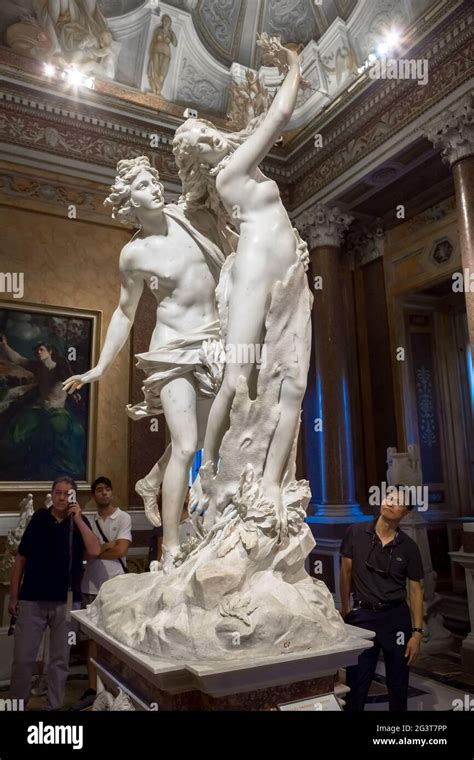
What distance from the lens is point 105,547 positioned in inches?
201

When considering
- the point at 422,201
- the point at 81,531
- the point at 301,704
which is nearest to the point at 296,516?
the point at 301,704

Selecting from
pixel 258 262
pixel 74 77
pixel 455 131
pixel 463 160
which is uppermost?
pixel 74 77

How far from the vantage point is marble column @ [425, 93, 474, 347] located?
605 cm

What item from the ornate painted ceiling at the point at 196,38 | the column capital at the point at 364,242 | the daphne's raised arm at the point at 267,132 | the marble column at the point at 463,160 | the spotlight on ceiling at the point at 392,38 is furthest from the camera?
the column capital at the point at 364,242

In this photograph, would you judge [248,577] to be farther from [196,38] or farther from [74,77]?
[196,38]

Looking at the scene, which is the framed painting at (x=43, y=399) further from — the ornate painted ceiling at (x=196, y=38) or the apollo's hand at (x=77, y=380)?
the apollo's hand at (x=77, y=380)

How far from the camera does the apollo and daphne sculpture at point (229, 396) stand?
2.21 metres

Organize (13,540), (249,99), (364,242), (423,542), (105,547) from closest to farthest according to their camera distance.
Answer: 1. (249,99)
2. (105,547)
3. (13,540)
4. (423,542)
5. (364,242)

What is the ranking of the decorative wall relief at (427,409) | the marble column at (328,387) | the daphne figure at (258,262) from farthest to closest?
the decorative wall relief at (427,409), the marble column at (328,387), the daphne figure at (258,262)

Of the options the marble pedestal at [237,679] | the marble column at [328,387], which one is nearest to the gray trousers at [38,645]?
the marble pedestal at [237,679]

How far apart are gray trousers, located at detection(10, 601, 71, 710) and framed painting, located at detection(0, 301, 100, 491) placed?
2.84m

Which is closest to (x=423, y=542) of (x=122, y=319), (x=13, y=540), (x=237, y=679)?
(x=13, y=540)

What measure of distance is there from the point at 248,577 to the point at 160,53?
8668 millimetres

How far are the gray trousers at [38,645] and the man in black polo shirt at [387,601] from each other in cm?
224
